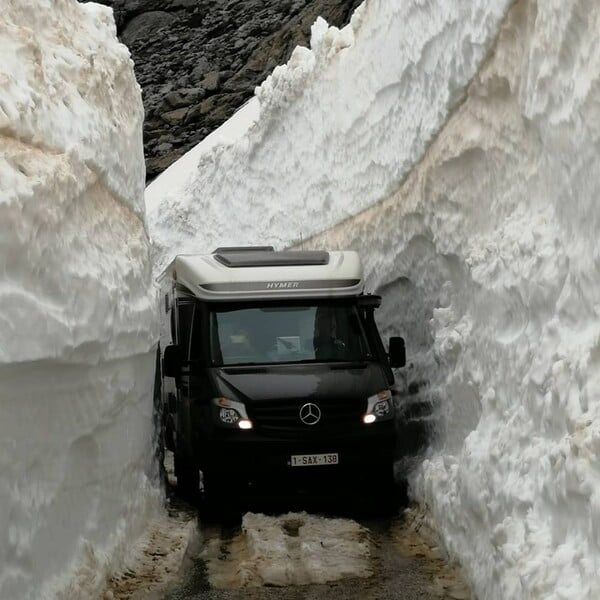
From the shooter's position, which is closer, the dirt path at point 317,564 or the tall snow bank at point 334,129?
the dirt path at point 317,564

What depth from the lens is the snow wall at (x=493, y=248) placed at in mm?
4984

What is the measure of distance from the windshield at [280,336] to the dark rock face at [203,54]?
27.3 meters

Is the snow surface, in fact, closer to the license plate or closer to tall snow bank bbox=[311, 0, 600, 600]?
the license plate

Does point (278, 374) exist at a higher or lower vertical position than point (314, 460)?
higher

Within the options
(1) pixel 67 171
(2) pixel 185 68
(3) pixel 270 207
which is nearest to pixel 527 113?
(1) pixel 67 171

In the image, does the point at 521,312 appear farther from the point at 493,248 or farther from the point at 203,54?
the point at 203,54

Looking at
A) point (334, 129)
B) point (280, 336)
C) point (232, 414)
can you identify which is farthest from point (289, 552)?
point (334, 129)

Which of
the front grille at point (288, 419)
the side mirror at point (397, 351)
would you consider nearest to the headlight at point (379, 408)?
the front grille at point (288, 419)

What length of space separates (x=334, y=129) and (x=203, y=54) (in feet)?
84.9

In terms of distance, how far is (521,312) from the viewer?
250 inches

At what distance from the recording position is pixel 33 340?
4.84 meters

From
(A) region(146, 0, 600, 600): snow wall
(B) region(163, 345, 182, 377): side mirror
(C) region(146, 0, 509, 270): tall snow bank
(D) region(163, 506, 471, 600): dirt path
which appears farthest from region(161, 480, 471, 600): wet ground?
(C) region(146, 0, 509, 270): tall snow bank

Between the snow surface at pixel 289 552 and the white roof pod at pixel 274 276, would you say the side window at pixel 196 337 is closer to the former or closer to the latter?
the white roof pod at pixel 274 276

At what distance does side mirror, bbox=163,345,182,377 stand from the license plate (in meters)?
1.73
